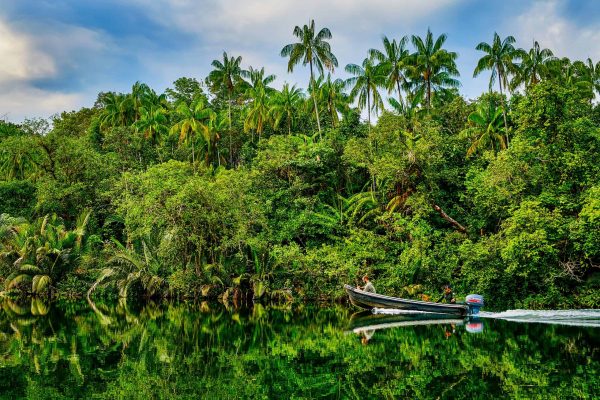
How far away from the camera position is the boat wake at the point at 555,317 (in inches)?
671

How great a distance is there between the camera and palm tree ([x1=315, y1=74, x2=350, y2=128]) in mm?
38500

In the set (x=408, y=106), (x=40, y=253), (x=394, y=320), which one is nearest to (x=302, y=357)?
(x=394, y=320)

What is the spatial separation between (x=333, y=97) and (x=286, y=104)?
377cm

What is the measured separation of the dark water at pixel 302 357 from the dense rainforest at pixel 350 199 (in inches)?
171

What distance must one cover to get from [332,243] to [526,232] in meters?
10.4

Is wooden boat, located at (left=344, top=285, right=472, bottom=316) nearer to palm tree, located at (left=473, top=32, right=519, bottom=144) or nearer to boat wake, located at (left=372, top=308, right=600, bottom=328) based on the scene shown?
boat wake, located at (left=372, top=308, right=600, bottom=328)

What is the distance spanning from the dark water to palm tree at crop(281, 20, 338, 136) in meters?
19.6

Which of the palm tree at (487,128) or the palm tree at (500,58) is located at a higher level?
the palm tree at (500,58)

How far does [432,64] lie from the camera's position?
121ft

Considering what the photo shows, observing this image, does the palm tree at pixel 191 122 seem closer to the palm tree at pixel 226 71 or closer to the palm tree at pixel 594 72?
the palm tree at pixel 226 71

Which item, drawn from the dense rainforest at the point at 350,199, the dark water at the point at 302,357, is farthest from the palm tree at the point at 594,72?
the dark water at the point at 302,357

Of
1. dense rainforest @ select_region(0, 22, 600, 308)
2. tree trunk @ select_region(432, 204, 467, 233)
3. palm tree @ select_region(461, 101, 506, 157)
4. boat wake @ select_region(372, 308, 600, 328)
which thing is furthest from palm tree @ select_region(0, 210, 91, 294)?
palm tree @ select_region(461, 101, 506, 157)

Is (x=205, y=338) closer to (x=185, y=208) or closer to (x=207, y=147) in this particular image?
(x=185, y=208)

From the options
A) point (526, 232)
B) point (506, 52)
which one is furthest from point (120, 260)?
point (506, 52)
